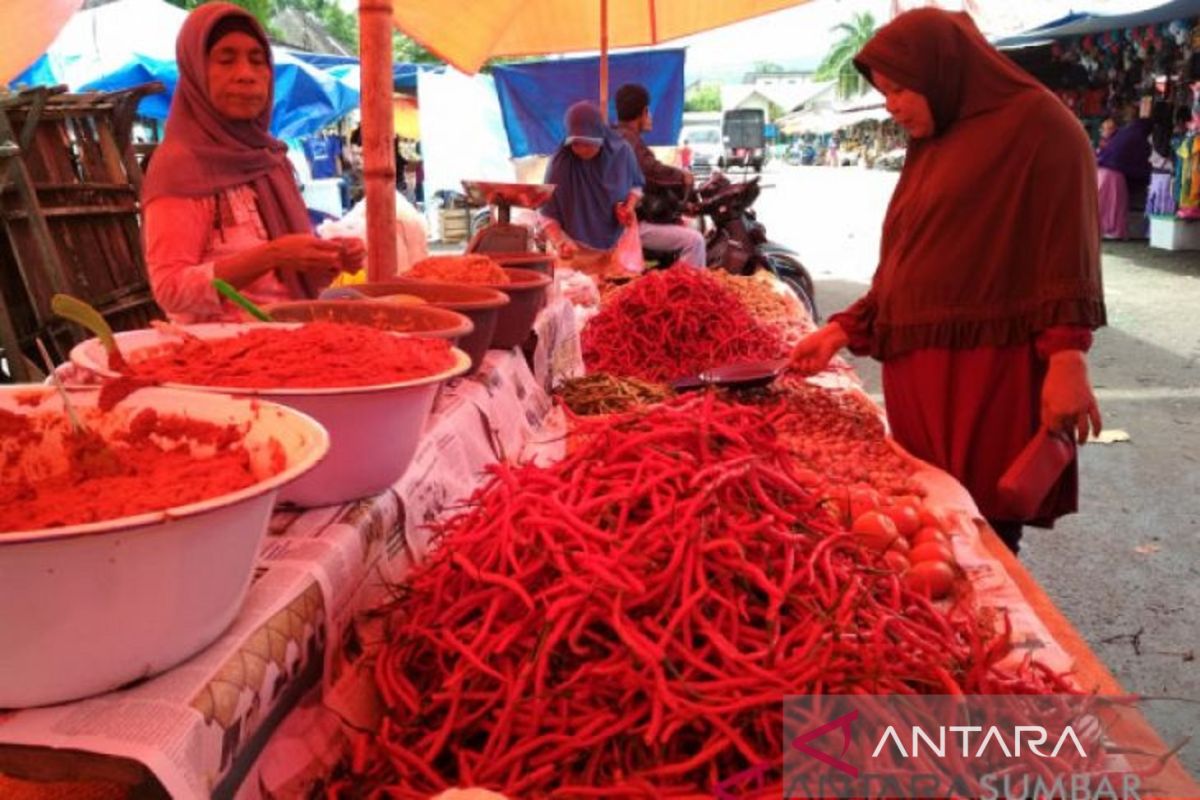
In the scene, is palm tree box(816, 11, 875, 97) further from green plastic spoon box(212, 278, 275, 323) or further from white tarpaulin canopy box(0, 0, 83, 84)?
green plastic spoon box(212, 278, 275, 323)

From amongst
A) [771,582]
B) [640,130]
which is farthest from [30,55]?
[771,582]

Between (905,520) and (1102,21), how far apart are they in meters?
13.9

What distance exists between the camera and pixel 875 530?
1.71m

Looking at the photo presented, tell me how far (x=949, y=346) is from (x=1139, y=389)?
448 centimetres

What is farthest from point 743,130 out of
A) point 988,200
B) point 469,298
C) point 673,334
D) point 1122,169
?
point 469,298

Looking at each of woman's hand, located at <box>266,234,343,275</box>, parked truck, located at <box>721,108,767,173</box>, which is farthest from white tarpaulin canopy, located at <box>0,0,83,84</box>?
parked truck, located at <box>721,108,767,173</box>

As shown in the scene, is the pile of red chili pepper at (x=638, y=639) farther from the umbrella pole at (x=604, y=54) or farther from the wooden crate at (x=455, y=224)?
the wooden crate at (x=455, y=224)

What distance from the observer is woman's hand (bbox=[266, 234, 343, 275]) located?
1.85 metres

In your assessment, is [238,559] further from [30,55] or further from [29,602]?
[30,55]

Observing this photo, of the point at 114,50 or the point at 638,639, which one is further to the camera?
the point at 114,50

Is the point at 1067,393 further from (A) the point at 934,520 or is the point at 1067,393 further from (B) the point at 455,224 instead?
(B) the point at 455,224

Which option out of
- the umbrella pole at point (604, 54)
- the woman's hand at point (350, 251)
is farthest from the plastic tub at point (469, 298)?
the umbrella pole at point (604, 54)

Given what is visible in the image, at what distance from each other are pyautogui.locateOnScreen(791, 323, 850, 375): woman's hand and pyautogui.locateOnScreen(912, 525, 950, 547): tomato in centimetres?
96

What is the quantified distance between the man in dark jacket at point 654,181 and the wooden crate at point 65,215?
3322mm
